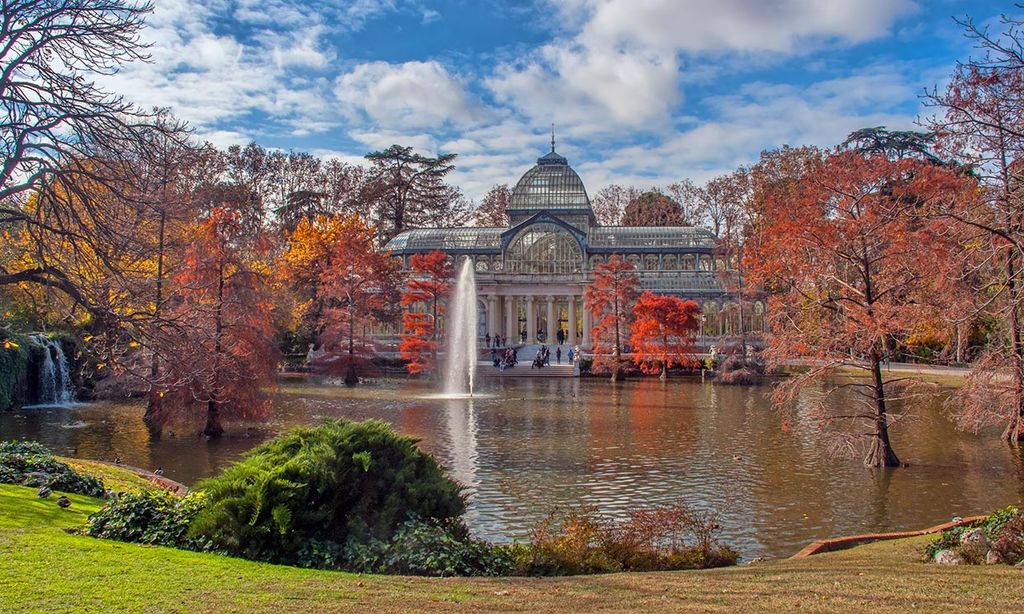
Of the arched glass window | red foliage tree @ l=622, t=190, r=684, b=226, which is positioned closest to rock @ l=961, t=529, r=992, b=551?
the arched glass window

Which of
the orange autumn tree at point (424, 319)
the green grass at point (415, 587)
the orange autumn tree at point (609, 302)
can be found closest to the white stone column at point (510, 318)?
the orange autumn tree at point (424, 319)

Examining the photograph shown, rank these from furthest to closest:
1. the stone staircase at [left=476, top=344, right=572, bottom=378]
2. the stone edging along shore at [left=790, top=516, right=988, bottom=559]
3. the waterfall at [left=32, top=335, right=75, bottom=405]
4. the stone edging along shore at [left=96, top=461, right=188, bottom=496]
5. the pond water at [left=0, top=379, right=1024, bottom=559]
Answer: the stone staircase at [left=476, top=344, right=572, bottom=378] → the waterfall at [left=32, top=335, right=75, bottom=405] → the pond water at [left=0, top=379, right=1024, bottom=559] → the stone edging along shore at [left=96, top=461, right=188, bottom=496] → the stone edging along shore at [left=790, top=516, right=988, bottom=559]

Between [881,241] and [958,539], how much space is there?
979cm

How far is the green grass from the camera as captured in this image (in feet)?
20.2

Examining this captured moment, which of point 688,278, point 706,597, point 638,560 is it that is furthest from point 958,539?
point 688,278

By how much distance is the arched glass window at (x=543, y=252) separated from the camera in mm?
62062

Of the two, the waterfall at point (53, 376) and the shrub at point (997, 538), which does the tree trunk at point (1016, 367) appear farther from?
the waterfall at point (53, 376)

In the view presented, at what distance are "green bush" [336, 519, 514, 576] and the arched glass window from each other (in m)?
53.6

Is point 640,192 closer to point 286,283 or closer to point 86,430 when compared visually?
point 286,283

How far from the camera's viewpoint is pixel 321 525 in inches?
341

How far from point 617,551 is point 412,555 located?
2.72 m

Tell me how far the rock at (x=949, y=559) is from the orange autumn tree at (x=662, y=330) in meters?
32.7

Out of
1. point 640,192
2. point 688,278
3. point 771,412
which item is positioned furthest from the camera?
point 640,192

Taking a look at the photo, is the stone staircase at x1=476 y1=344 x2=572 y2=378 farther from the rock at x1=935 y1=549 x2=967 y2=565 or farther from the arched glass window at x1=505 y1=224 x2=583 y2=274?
the rock at x1=935 y1=549 x2=967 y2=565
